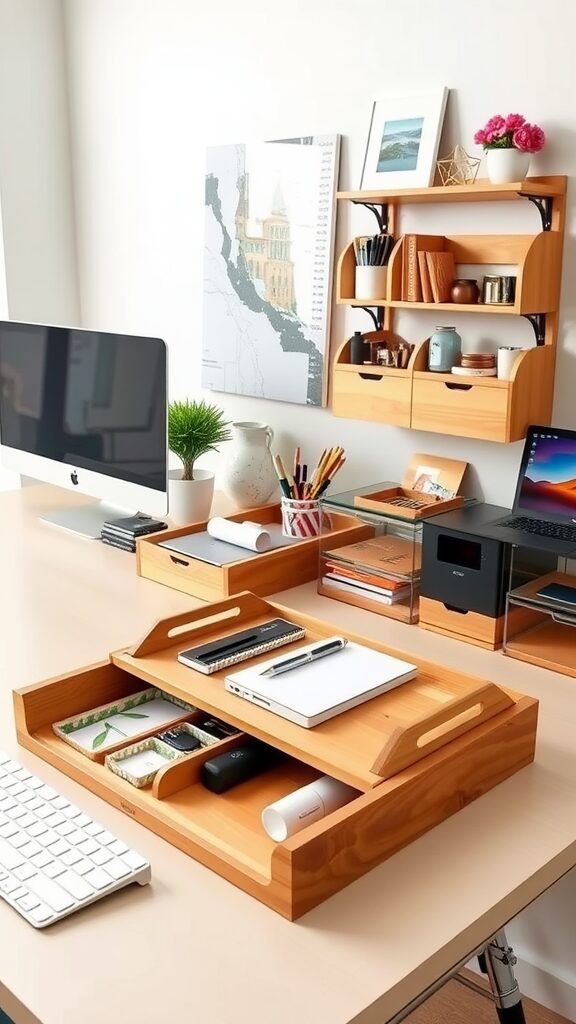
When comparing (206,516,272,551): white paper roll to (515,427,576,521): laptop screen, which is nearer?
(515,427,576,521): laptop screen

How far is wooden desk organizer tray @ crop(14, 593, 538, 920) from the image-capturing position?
0.98 m

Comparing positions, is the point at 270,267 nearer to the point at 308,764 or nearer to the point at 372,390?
Answer: the point at 372,390

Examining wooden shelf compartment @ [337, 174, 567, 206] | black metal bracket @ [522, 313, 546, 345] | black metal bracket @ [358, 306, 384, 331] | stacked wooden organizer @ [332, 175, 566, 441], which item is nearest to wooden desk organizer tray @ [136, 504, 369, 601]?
stacked wooden organizer @ [332, 175, 566, 441]

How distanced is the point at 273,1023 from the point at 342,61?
5.82 feet

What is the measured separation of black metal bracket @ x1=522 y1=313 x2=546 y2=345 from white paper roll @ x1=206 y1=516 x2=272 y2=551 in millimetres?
607

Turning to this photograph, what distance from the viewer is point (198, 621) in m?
1.46

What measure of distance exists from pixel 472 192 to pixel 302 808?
108cm

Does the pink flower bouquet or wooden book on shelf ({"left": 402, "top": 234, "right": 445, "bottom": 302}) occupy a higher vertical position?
the pink flower bouquet

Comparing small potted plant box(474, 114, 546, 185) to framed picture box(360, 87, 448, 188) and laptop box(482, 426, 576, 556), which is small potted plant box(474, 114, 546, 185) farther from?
laptop box(482, 426, 576, 556)

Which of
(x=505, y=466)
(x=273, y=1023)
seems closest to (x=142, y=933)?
(x=273, y=1023)

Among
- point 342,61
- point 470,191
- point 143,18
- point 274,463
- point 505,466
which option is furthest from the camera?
point 143,18

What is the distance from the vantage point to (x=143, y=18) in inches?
97.1

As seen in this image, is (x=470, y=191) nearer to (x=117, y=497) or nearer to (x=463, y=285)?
(x=463, y=285)

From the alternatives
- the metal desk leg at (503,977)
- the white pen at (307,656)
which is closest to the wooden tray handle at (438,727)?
the white pen at (307,656)
